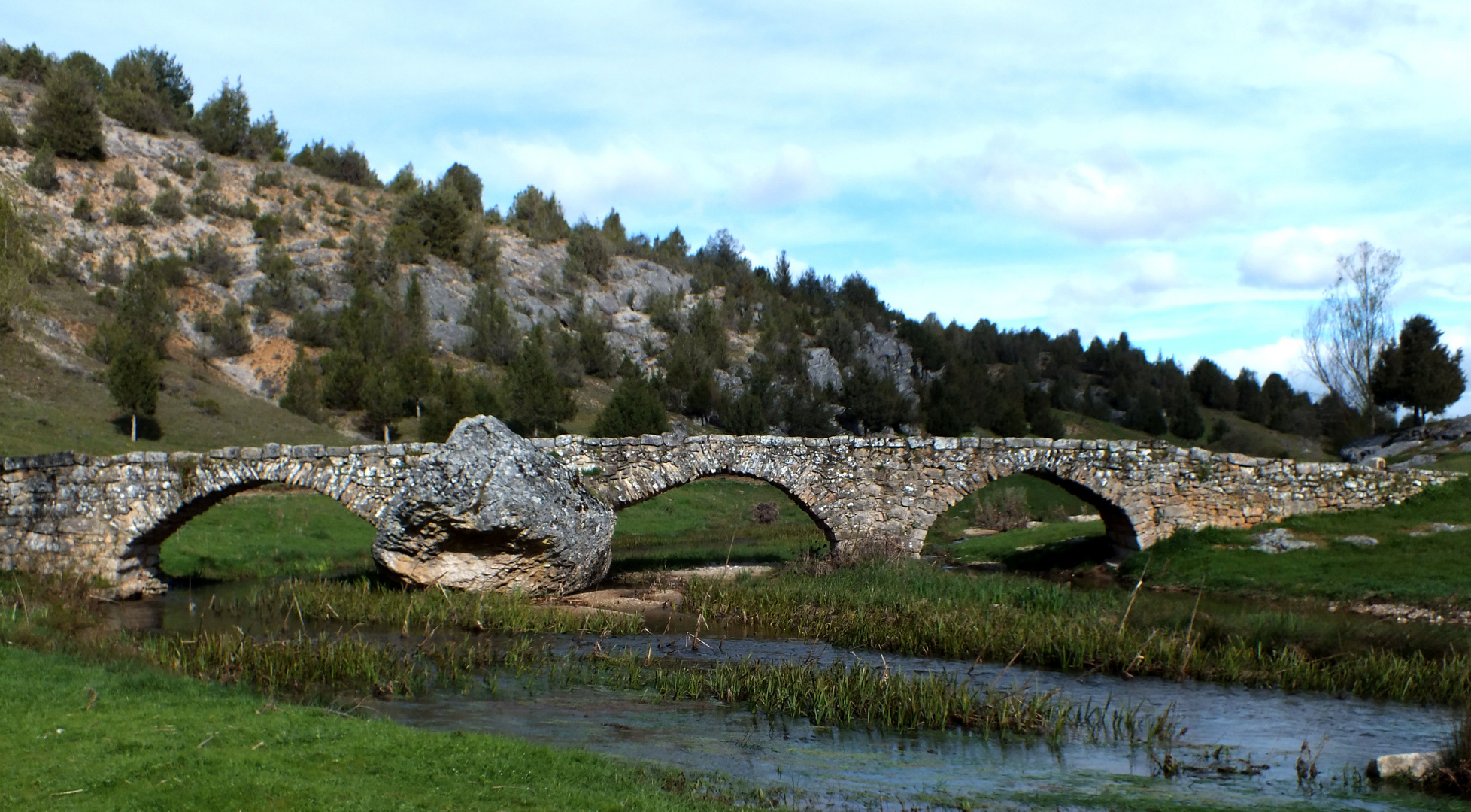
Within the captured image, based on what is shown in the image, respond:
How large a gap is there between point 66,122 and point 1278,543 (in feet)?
220

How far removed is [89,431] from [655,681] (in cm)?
2987

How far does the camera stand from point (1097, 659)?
48.9ft

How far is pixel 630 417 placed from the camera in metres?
45.4

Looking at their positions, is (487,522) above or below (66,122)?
below

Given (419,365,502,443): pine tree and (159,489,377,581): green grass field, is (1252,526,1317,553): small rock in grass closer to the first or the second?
(159,489,377,581): green grass field

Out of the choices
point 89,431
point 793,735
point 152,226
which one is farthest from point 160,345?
point 793,735

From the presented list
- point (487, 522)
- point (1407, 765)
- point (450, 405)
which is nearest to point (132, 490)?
point (487, 522)

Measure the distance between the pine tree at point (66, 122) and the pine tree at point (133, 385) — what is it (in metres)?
33.0

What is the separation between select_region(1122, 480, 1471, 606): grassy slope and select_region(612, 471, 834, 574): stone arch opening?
833 cm

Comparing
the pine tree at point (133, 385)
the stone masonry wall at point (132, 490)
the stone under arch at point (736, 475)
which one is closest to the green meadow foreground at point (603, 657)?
the stone under arch at point (736, 475)

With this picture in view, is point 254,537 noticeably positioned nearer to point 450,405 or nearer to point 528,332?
point 450,405

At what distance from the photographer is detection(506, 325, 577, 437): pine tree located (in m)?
47.2

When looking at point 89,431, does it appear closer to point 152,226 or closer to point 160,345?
point 160,345

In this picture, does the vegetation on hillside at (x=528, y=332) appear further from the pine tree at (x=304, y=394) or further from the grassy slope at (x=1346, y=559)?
the grassy slope at (x=1346, y=559)
